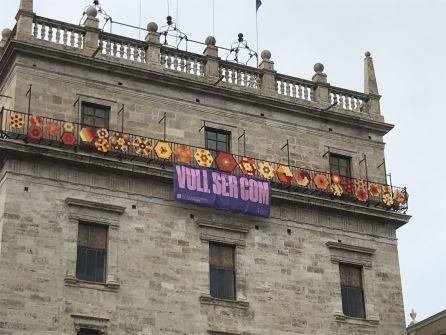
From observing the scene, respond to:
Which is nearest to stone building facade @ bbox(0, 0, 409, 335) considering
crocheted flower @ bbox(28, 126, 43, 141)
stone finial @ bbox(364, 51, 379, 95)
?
crocheted flower @ bbox(28, 126, 43, 141)

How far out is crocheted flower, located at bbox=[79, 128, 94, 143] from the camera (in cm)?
3616

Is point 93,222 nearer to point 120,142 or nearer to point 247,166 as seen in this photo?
point 120,142

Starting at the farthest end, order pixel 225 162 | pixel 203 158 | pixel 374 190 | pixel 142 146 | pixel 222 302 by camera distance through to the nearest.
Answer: pixel 374 190 < pixel 225 162 < pixel 203 158 < pixel 142 146 < pixel 222 302

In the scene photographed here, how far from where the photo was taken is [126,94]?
126 feet

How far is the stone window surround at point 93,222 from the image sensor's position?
34.5 metres

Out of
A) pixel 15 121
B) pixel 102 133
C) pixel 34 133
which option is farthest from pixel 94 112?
pixel 15 121

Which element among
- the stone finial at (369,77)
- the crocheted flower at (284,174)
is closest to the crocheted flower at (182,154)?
the crocheted flower at (284,174)

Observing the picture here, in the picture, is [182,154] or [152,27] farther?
[152,27]

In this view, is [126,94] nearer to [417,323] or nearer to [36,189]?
[36,189]

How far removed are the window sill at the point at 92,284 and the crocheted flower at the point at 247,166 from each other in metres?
7.36

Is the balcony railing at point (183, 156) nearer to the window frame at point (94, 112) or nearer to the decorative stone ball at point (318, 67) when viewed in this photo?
the window frame at point (94, 112)

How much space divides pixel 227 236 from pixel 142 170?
4187 mm

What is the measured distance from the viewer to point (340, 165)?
42281 mm

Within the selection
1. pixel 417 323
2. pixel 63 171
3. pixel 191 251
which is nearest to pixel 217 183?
pixel 191 251
